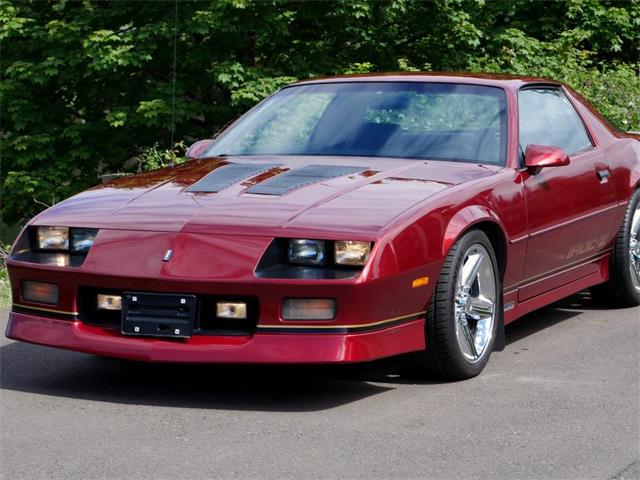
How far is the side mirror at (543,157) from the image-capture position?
6.53 m

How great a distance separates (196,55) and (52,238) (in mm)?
15504

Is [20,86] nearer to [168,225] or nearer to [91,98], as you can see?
[91,98]

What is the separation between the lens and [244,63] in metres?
21.2

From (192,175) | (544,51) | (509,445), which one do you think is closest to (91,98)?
(544,51)

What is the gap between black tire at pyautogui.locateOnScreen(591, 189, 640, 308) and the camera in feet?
25.8

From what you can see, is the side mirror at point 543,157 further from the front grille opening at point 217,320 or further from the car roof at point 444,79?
the front grille opening at point 217,320

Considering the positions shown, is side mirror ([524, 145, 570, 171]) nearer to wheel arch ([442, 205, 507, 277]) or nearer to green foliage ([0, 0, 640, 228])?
wheel arch ([442, 205, 507, 277])

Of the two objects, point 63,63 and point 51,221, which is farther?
point 63,63

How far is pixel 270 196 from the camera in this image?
18.9ft

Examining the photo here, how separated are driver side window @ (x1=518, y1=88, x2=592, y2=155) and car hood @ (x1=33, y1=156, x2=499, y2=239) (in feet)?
2.30

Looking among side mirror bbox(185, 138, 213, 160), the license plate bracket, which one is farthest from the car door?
the license plate bracket

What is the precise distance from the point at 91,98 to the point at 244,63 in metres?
2.92

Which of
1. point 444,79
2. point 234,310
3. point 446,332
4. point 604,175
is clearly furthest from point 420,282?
point 604,175

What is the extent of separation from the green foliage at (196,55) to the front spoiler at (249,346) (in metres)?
14.0
